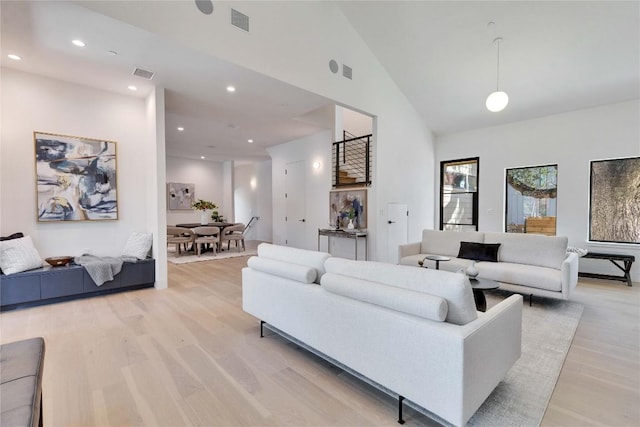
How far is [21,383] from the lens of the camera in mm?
1240

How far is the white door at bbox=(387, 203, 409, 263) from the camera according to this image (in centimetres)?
604

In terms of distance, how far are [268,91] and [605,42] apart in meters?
4.84

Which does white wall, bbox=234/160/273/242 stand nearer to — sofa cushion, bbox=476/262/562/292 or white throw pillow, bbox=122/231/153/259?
white throw pillow, bbox=122/231/153/259

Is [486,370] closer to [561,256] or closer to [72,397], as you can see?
[72,397]

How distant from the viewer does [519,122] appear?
6.29 meters

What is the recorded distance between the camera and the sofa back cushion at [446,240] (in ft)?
16.1

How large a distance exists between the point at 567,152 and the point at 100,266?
8169 millimetres

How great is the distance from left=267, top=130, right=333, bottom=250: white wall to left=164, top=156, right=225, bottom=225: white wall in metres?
3.26

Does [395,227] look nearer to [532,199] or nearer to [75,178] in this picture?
[532,199]

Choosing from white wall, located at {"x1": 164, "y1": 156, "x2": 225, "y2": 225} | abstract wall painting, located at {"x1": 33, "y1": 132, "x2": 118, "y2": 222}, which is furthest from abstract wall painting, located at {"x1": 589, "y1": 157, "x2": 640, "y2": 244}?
white wall, located at {"x1": 164, "y1": 156, "x2": 225, "y2": 225}

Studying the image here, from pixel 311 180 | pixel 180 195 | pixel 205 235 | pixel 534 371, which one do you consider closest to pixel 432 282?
pixel 534 371

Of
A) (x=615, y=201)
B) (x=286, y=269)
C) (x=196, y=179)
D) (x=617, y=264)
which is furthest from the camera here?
(x=196, y=179)

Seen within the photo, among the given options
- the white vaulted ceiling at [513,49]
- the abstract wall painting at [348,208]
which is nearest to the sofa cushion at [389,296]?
the abstract wall painting at [348,208]

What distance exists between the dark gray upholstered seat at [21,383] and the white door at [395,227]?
5349 mm
